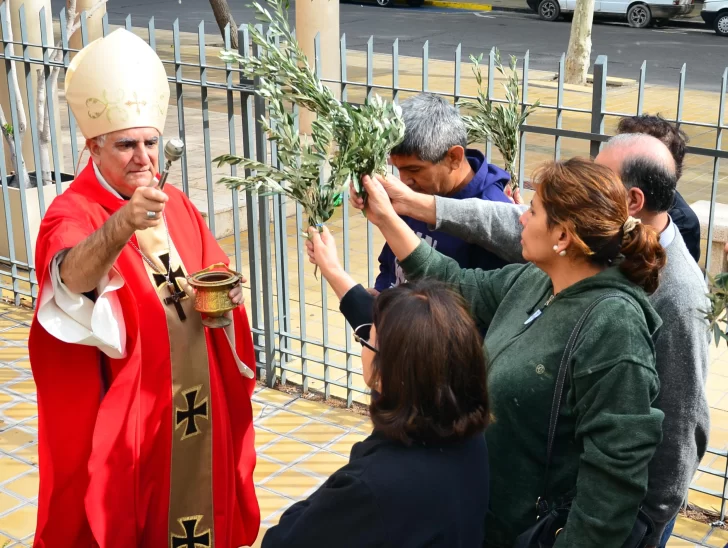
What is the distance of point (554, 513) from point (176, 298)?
144 centimetres

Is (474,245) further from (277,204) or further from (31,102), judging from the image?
(31,102)

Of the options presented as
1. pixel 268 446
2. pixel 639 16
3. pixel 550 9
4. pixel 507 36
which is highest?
pixel 550 9

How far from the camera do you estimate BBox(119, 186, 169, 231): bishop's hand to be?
8.54 ft

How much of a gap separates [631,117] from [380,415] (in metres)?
1.80

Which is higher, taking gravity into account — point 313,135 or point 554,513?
point 313,135

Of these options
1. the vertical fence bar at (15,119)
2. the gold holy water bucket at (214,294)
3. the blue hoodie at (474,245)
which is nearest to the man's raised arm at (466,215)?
the blue hoodie at (474,245)

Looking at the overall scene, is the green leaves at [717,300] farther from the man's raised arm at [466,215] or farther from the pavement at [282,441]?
the pavement at [282,441]

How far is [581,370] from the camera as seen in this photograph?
89.9 inches

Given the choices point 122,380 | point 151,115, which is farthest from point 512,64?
point 122,380

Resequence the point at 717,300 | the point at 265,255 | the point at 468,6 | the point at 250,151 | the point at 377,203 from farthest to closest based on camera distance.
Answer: the point at 468,6
the point at 265,255
the point at 250,151
the point at 377,203
the point at 717,300

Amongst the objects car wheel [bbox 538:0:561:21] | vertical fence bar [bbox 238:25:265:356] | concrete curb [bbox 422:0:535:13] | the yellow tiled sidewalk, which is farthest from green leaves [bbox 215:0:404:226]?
concrete curb [bbox 422:0:535:13]

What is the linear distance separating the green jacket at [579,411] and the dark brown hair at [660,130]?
2.55 feet

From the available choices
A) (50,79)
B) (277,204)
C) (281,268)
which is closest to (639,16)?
(50,79)

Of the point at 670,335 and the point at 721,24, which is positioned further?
the point at 721,24
